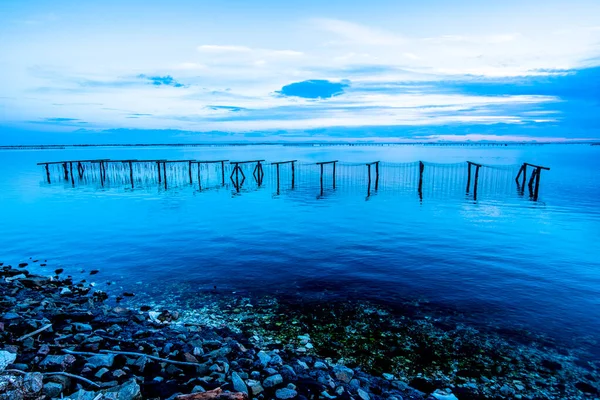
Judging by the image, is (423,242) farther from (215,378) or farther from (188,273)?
(215,378)

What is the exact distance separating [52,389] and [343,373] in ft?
18.3

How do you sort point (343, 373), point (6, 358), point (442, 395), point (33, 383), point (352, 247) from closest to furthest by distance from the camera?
point (33, 383) → point (6, 358) → point (442, 395) → point (343, 373) → point (352, 247)

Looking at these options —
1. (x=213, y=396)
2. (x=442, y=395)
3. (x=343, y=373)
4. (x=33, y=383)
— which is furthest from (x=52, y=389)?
(x=442, y=395)

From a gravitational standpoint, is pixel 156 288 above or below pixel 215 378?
below

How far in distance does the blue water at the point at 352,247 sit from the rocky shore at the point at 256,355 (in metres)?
1.89

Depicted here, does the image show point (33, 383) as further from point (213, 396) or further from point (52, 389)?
point (213, 396)

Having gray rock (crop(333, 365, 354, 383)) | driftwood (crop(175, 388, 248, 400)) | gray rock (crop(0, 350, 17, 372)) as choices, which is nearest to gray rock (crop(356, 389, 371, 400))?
gray rock (crop(333, 365, 354, 383))

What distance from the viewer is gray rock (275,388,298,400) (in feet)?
21.4

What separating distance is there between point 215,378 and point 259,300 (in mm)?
6104

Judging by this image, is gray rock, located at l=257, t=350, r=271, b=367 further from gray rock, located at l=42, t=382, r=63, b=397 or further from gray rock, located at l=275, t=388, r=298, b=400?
gray rock, located at l=42, t=382, r=63, b=397

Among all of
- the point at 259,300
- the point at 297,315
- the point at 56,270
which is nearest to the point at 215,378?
the point at 297,315

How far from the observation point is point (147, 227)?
25.5 m

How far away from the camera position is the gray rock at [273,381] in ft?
22.8

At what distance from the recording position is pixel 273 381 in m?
7.01
